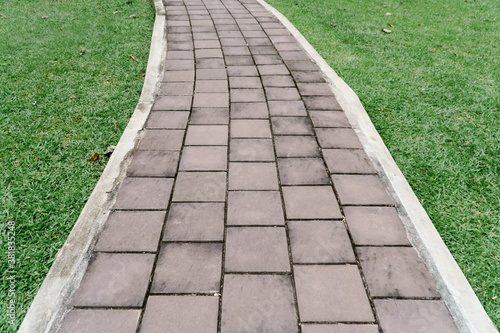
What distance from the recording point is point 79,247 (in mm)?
1893

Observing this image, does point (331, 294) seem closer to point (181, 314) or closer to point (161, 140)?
point (181, 314)

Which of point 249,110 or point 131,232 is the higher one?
point 249,110

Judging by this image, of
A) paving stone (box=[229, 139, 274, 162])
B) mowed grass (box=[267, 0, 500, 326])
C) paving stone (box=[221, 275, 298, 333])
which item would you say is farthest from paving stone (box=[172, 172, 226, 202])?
mowed grass (box=[267, 0, 500, 326])

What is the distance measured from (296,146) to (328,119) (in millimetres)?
585

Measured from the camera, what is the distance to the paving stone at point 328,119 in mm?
3018

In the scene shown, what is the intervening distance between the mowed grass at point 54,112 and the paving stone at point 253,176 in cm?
104

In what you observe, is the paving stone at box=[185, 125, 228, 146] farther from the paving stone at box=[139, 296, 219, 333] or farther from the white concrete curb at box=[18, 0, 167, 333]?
the paving stone at box=[139, 296, 219, 333]

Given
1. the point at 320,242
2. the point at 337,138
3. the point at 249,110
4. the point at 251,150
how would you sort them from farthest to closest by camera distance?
the point at 249,110 < the point at 337,138 < the point at 251,150 < the point at 320,242

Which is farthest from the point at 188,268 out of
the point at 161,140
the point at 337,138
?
the point at 337,138

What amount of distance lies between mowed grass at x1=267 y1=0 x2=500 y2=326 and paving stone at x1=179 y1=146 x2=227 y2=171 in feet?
4.79

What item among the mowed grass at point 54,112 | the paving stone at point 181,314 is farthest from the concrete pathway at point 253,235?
Result: the mowed grass at point 54,112

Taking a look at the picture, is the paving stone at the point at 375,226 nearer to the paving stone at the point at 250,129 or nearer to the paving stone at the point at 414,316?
the paving stone at the point at 414,316

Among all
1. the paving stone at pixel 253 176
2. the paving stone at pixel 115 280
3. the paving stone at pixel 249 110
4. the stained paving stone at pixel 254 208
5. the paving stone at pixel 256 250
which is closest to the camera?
the paving stone at pixel 115 280

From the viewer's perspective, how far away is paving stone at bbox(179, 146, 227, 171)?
2.49 meters
